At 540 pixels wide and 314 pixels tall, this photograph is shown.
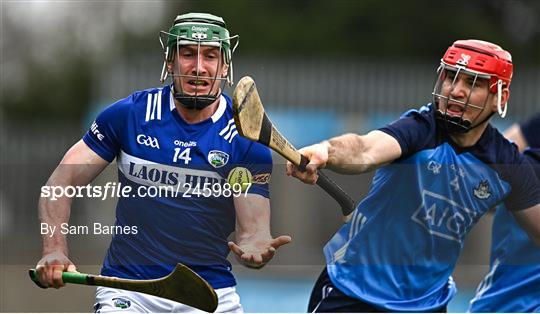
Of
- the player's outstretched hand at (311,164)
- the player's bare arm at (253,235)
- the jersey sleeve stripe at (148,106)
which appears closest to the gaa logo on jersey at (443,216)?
the player's bare arm at (253,235)

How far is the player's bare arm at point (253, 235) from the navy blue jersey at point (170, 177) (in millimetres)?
43

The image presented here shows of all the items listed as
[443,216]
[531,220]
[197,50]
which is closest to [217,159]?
[197,50]

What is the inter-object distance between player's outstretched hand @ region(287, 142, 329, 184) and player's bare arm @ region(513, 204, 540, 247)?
3.98 ft

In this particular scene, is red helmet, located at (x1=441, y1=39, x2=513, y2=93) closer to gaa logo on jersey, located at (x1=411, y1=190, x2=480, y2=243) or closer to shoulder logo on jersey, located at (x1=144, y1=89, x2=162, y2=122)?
gaa logo on jersey, located at (x1=411, y1=190, x2=480, y2=243)

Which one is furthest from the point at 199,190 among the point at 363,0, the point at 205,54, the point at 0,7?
the point at 363,0

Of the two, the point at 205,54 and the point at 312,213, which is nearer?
the point at 205,54

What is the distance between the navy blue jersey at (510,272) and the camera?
20.2 feet

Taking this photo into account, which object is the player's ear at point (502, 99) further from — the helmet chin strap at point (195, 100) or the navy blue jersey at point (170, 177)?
the helmet chin strap at point (195, 100)

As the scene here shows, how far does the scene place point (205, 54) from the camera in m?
5.49

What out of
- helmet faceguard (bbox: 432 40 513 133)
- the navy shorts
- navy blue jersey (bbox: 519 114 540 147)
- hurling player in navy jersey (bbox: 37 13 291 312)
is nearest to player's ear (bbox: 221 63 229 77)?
hurling player in navy jersey (bbox: 37 13 291 312)

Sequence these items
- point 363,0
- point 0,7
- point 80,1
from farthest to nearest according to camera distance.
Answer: point 363,0 → point 80,1 → point 0,7

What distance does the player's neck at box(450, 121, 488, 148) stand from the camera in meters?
5.77

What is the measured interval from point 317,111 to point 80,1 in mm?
5790

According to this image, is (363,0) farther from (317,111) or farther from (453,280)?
(453,280)
